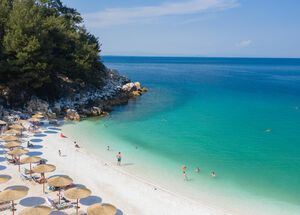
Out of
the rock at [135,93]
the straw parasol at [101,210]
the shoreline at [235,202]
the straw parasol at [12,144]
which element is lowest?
the shoreline at [235,202]

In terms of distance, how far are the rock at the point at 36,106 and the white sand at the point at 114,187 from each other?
1275 centimetres

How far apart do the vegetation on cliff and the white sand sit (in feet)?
48.2

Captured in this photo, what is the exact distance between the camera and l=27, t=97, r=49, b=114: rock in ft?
130

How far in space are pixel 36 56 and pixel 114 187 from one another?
24.4 m

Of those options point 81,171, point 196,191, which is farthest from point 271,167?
point 81,171

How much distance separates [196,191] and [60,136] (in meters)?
16.4

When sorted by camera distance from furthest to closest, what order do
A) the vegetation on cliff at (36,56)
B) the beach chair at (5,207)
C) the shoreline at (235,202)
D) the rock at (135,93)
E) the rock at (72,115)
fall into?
the rock at (135,93) < the rock at (72,115) < the vegetation on cliff at (36,56) < the shoreline at (235,202) < the beach chair at (5,207)

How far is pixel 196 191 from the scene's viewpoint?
22359mm

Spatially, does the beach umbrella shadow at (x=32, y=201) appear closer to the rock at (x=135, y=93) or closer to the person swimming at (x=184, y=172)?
the person swimming at (x=184, y=172)

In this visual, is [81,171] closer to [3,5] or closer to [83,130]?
[83,130]

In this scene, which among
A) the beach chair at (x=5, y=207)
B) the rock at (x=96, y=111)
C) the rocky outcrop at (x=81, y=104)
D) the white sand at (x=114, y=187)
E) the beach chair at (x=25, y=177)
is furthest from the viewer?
the rock at (x=96, y=111)

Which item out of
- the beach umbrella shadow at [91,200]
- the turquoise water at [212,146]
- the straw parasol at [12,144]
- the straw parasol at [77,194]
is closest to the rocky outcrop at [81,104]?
the turquoise water at [212,146]

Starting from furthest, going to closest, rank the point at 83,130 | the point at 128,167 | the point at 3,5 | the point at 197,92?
the point at 197,92
the point at 3,5
the point at 83,130
the point at 128,167

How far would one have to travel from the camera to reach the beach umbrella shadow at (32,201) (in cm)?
1855
